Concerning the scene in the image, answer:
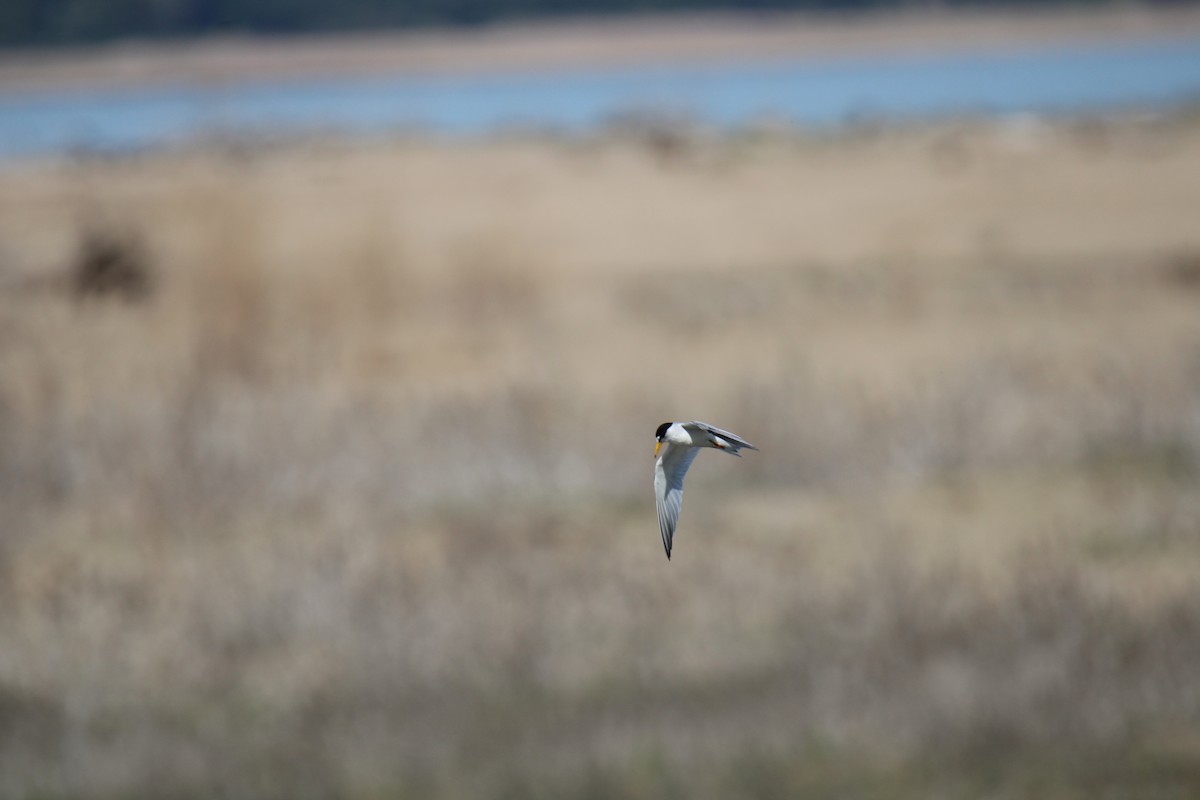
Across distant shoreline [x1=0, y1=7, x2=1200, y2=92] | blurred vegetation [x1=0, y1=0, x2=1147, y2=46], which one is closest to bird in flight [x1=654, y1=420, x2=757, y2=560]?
blurred vegetation [x1=0, y1=0, x2=1147, y2=46]

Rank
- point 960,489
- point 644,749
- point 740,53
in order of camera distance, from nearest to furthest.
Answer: point 644,749 < point 960,489 < point 740,53

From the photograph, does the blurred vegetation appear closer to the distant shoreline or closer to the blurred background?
the distant shoreline

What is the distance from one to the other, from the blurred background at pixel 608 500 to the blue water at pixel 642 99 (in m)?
13.4

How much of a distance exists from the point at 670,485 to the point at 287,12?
196ft

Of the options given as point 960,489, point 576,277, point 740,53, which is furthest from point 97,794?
point 740,53

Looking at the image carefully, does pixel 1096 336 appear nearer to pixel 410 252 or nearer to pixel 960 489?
pixel 960 489

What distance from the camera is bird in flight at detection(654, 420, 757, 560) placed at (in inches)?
146

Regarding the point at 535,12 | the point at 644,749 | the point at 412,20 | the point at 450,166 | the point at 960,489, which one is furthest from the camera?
the point at 535,12

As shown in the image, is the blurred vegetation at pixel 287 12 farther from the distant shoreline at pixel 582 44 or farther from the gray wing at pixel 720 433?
the gray wing at pixel 720 433

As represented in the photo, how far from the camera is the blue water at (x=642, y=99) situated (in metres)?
64.7

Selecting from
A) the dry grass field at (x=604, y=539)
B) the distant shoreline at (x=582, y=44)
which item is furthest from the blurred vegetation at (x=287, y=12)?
the dry grass field at (x=604, y=539)

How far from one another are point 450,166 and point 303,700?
39357 mm

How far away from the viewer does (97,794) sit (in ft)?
54.4

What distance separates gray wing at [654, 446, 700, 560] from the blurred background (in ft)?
6.04
